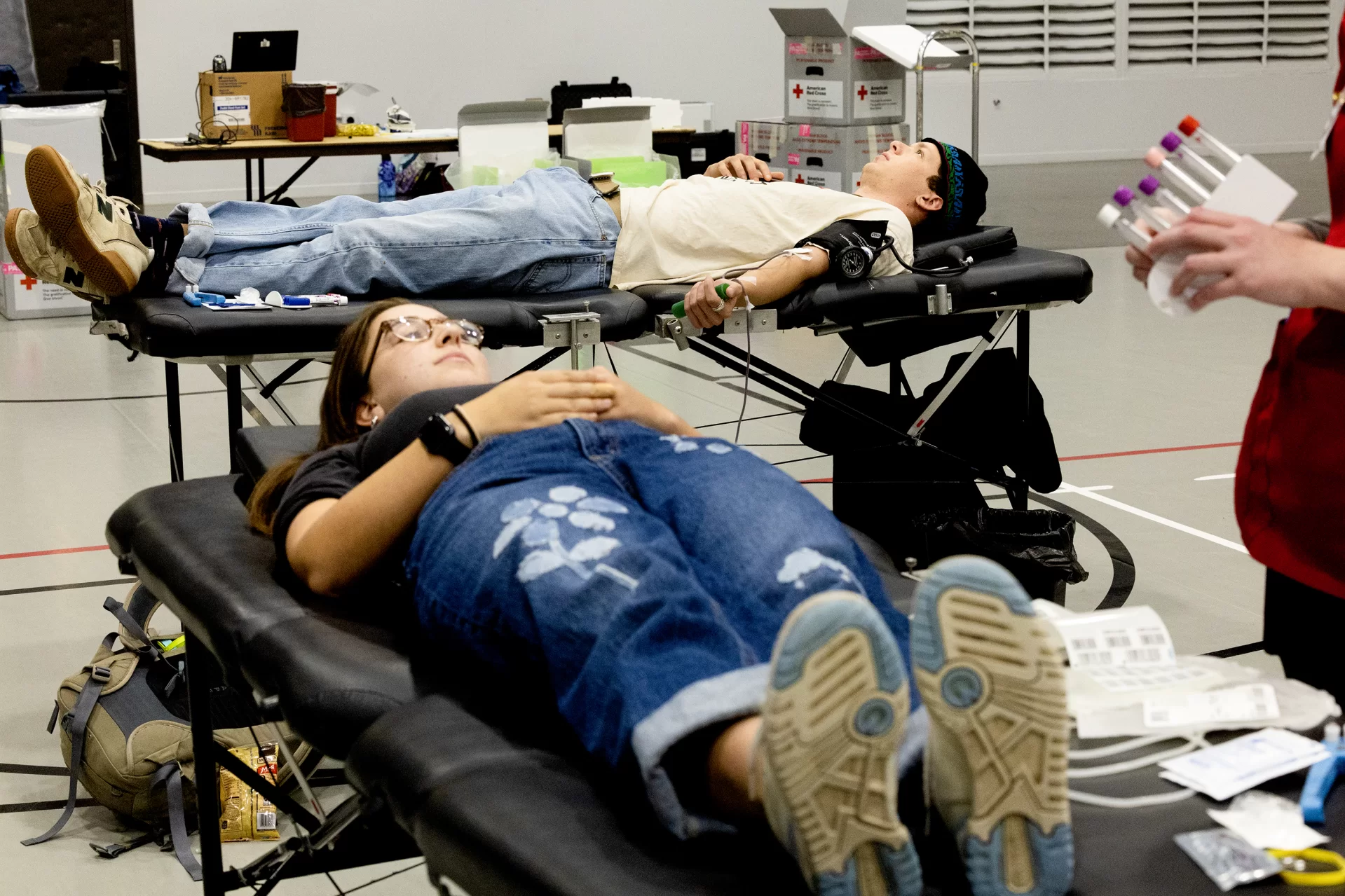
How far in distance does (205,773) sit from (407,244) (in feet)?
4.54

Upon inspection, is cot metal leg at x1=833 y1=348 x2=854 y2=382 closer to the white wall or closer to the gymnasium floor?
the gymnasium floor

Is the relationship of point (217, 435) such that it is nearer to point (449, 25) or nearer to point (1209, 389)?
point (1209, 389)

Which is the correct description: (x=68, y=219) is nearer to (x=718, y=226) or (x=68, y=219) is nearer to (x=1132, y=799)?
(x=718, y=226)

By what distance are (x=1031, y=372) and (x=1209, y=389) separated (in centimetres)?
60

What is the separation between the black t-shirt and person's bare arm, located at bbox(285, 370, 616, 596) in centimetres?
3

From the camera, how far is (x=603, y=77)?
10.3 metres

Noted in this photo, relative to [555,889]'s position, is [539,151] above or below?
above

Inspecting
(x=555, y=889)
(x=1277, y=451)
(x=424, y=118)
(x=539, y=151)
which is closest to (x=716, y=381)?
(x=539, y=151)

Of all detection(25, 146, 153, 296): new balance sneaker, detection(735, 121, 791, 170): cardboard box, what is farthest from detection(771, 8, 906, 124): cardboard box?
detection(25, 146, 153, 296): new balance sneaker

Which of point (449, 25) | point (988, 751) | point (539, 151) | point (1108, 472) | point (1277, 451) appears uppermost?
point (449, 25)

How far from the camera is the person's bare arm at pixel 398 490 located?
1.59 metres

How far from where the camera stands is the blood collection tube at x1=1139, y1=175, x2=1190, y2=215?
1423mm

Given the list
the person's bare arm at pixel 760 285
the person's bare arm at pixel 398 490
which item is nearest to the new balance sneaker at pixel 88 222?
the person's bare arm at pixel 760 285

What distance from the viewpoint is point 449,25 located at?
973 cm
